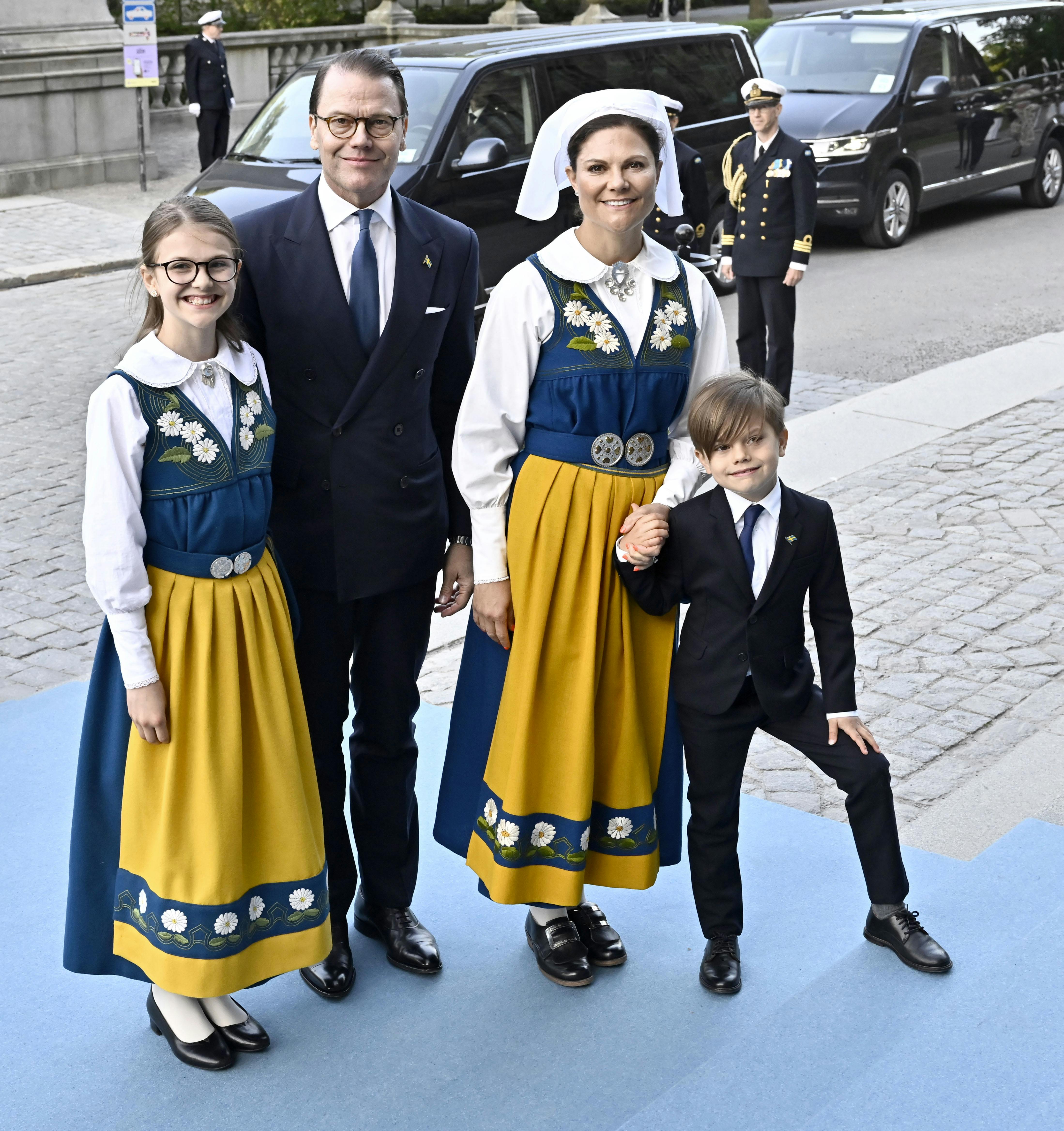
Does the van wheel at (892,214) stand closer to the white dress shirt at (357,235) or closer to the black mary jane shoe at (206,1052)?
the white dress shirt at (357,235)

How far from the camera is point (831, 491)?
24.2ft

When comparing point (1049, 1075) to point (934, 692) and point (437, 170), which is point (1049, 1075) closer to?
point (934, 692)

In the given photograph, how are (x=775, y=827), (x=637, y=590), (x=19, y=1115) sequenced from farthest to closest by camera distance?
(x=775, y=827) < (x=637, y=590) < (x=19, y=1115)

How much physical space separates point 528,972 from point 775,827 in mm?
1053

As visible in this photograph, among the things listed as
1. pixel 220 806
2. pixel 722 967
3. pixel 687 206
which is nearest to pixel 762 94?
pixel 687 206

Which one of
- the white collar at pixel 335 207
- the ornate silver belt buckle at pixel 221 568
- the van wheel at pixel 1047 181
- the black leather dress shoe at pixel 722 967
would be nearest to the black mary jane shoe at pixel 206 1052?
the ornate silver belt buckle at pixel 221 568

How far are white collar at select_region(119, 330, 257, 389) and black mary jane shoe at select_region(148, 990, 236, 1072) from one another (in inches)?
54.5

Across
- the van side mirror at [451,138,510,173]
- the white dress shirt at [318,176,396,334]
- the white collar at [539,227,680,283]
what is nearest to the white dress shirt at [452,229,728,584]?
the white collar at [539,227,680,283]

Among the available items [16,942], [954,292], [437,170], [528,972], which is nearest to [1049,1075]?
[528,972]

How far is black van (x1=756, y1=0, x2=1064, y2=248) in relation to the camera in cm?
1312

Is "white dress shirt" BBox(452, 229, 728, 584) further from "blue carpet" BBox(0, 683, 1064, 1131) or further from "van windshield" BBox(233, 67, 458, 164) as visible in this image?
"van windshield" BBox(233, 67, 458, 164)

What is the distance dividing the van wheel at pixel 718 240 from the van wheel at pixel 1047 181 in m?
5.14

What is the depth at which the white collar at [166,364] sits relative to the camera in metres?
2.89

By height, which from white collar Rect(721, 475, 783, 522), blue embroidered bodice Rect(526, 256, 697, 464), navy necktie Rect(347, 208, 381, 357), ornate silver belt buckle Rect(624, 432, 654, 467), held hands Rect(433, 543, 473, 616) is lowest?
held hands Rect(433, 543, 473, 616)
